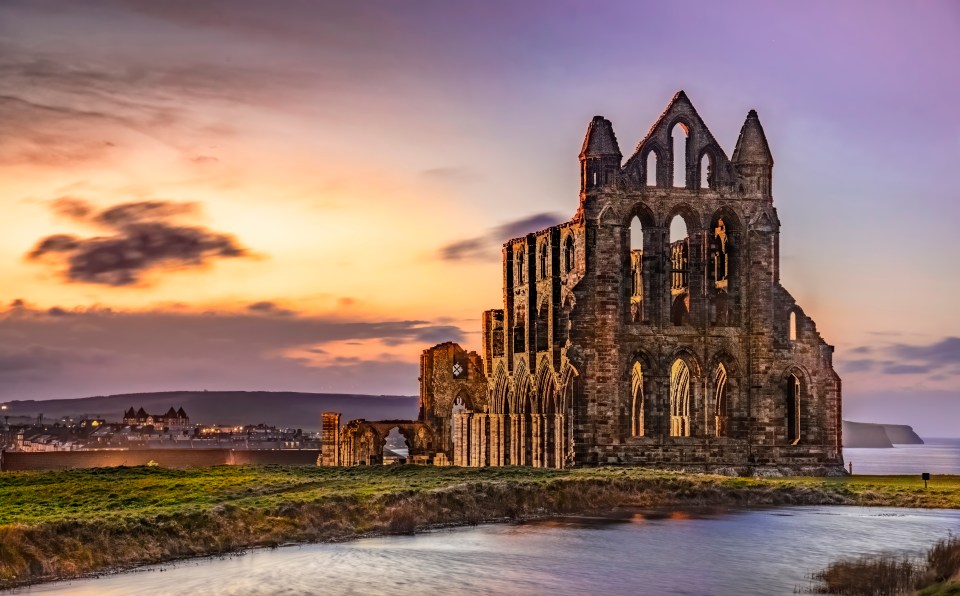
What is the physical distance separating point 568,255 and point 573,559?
103ft

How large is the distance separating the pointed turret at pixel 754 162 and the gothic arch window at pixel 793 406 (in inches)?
370

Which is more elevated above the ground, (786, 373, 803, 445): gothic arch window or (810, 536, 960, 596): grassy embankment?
(786, 373, 803, 445): gothic arch window

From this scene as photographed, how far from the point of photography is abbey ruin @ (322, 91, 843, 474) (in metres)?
65.3

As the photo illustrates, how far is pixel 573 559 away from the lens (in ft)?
133

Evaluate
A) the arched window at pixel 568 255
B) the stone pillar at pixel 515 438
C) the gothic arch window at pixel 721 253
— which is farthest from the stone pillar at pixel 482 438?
the gothic arch window at pixel 721 253

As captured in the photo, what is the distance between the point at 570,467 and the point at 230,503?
2360cm

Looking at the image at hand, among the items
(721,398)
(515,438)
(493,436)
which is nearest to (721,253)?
(721,398)

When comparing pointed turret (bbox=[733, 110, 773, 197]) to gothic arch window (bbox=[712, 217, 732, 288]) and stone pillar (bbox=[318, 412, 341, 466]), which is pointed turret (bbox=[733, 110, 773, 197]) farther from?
stone pillar (bbox=[318, 412, 341, 466])

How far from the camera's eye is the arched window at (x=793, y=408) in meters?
68.6

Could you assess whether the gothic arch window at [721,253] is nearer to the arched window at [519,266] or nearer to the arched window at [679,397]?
the arched window at [679,397]

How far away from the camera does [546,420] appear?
68.8m

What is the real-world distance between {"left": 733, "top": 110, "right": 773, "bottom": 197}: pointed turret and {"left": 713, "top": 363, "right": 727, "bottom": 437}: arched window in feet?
29.4

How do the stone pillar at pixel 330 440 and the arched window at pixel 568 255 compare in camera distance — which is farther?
the stone pillar at pixel 330 440

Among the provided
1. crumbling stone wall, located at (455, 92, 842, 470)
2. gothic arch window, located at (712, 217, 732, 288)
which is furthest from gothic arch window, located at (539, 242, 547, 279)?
gothic arch window, located at (712, 217, 732, 288)
